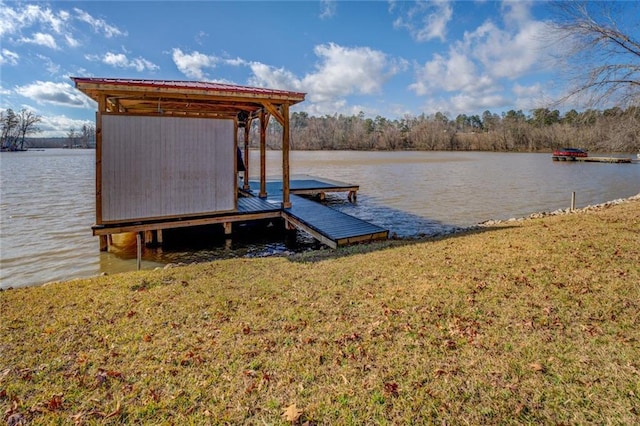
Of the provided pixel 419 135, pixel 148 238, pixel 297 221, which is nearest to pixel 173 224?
pixel 148 238

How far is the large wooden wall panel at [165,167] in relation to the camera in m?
8.06

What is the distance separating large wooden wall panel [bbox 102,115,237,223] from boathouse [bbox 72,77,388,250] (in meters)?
0.02

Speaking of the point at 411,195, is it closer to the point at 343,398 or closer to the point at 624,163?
the point at 343,398

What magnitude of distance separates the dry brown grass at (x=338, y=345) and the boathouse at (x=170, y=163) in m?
3.01

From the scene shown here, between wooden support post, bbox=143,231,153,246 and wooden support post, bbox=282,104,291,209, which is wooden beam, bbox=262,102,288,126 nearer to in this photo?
wooden support post, bbox=282,104,291,209

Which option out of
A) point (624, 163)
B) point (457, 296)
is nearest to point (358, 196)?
point (457, 296)

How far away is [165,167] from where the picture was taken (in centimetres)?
855

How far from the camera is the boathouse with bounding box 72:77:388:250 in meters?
7.88

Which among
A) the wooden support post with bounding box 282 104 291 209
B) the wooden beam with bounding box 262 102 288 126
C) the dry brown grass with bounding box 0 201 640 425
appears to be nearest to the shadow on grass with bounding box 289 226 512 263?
the dry brown grass with bounding box 0 201 640 425

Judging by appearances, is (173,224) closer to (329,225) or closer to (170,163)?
(170,163)

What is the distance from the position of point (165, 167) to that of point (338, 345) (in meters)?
6.68

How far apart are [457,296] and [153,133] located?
7.13 meters

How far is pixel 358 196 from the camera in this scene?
1758cm

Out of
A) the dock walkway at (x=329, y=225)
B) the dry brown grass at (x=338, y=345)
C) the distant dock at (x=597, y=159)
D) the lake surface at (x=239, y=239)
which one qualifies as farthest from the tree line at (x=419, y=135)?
the dry brown grass at (x=338, y=345)
